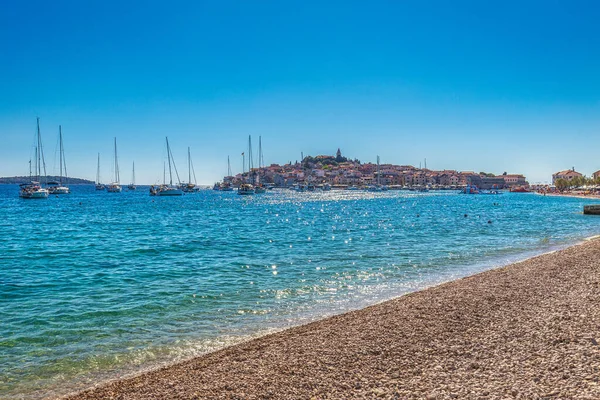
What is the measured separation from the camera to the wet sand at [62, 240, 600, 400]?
5773 mm

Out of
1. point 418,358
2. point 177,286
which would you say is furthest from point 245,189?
→ point 418,358

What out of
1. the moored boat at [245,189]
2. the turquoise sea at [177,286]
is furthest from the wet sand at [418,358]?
the moored boat at [245,189]

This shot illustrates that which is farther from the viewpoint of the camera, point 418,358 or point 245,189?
point 245,189

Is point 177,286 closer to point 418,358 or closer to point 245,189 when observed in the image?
point 418,358

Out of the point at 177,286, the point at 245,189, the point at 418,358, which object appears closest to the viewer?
the point at 418,358

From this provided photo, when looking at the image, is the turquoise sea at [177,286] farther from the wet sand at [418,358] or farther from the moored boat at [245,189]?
the moored boat at [245,189]

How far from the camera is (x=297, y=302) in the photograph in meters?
12.8

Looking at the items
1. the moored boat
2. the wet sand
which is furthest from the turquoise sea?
the moored boat

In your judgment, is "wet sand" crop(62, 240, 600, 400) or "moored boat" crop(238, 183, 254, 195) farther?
"moored boat" crop(238, 183, 254, 195)

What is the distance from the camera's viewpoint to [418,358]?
273 inches

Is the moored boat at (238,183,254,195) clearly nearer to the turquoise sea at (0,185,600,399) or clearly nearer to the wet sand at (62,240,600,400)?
the turquoise sea at (0,185,600,399)

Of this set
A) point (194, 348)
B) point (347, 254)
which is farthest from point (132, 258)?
point (194, 348)

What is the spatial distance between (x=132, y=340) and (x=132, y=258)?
12.2 m

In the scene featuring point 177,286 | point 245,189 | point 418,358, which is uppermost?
point 245,189
